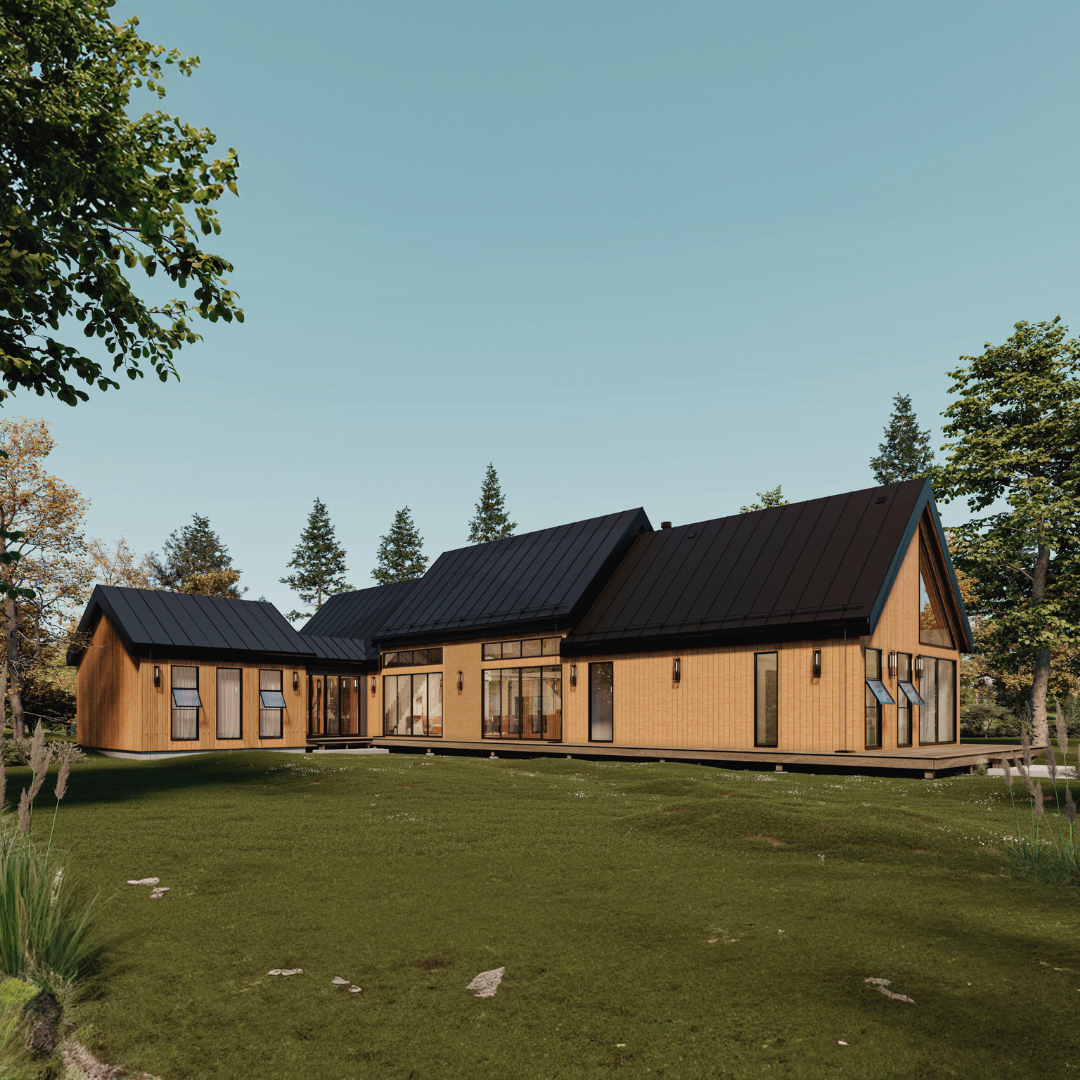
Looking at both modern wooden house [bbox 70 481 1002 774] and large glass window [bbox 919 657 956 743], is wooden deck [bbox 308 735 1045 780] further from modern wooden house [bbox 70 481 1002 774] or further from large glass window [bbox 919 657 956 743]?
large glass window [bbox 919 657 956 743]

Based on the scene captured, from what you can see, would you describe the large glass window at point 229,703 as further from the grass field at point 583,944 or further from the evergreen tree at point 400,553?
the evergreen tree at point 400,553

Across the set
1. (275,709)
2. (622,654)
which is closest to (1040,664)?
(622,654)

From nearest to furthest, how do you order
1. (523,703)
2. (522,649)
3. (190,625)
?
1. (190,625)
2. (523,703)
3. (522,649)

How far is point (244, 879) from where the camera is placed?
27.5 feet

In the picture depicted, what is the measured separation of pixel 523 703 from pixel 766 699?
30.6 ft

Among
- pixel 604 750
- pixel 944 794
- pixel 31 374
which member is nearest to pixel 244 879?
pixel 31 374

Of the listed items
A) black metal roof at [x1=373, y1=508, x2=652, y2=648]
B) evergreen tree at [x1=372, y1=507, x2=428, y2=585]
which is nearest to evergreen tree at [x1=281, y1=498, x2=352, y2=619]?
evergreen tree at [x1=372, y1=507, x2=428, y2=585]

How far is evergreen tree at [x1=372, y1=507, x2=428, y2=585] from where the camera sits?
228 feet

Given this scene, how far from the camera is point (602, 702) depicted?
1077 inches

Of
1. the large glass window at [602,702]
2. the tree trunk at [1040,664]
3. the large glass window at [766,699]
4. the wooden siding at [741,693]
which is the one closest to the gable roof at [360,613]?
the wooden siding at [741,693]

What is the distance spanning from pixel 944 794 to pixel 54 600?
27.8 meters

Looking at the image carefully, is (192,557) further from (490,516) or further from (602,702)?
(602,702)

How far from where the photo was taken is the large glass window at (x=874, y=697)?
21.9 meters

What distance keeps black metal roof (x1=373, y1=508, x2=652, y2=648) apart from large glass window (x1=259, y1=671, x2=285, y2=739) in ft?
19.5
